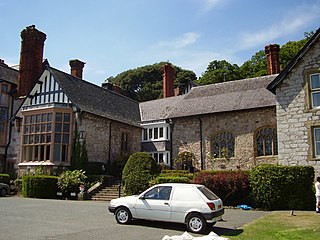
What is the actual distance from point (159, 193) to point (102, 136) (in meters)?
17.1

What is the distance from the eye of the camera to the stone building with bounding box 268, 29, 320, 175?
17984 mm

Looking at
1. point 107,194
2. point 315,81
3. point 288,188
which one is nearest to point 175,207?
point 288,188

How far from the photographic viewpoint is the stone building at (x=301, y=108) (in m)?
18.0

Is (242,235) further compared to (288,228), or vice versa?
(288,228)

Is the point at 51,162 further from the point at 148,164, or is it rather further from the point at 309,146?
the point at 309,146

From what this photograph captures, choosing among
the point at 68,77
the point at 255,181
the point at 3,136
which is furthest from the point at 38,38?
the point at 255,181

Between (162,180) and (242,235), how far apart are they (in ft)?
31.5

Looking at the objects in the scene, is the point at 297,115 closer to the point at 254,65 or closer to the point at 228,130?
the point at 228,130

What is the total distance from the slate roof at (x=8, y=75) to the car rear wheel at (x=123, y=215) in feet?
76.6

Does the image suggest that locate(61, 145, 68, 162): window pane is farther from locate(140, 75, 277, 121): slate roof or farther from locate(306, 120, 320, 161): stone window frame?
locate(306, 120, 320, 161): stone window frame

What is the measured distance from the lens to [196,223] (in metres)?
9.91

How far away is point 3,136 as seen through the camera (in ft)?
93.4

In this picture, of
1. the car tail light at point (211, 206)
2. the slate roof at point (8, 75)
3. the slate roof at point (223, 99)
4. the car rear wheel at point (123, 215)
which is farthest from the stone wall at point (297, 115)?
the slate roof at point (8, 75)

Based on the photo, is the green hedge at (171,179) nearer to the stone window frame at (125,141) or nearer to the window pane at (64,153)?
the window pane at (64,153)
